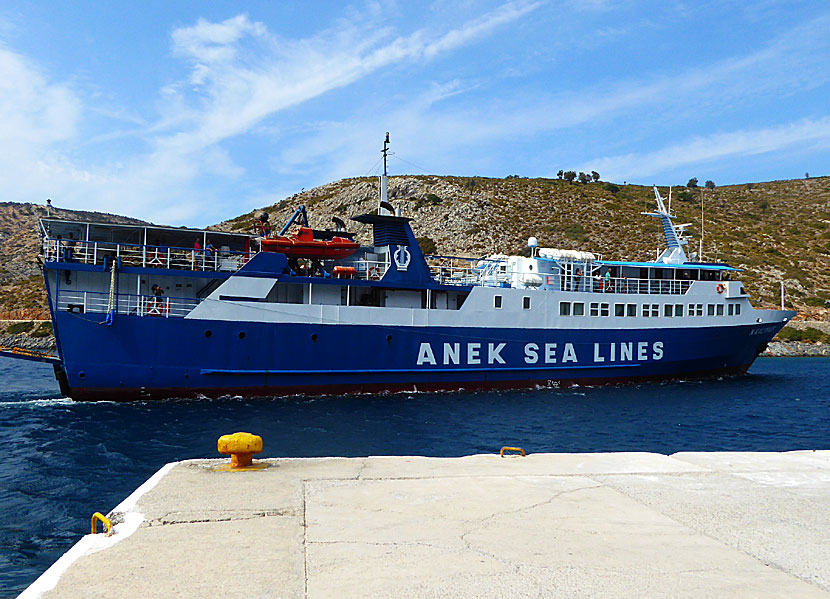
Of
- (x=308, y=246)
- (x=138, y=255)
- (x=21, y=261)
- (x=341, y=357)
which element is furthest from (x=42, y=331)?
(x=341, y=357)

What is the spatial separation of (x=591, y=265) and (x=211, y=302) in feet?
53.9

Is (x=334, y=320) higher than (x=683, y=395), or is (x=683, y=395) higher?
(x=334, y=320)

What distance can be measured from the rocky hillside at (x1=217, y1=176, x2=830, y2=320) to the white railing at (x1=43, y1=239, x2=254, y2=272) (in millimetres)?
45566

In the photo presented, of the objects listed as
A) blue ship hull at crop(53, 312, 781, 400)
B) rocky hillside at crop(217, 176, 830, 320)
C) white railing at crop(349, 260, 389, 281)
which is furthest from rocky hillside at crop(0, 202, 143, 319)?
white railing at crop(349, 260, 389, 281)

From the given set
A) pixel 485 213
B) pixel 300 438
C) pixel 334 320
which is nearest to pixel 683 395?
pixel 334 320

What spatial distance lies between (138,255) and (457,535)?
18.8 meters

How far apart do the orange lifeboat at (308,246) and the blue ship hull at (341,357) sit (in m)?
2.89

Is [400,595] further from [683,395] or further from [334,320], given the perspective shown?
[683,395]

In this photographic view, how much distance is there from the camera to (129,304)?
1959 centimetres

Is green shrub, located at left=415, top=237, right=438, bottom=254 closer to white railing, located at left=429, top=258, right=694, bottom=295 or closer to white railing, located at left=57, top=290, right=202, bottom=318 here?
white railing, located at left=429, top=258, right=694, bottom=295

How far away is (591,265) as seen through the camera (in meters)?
26.9

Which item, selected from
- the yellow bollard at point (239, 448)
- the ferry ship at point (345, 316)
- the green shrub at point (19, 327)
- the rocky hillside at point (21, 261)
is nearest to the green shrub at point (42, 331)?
the green shrub at point (19, 327)

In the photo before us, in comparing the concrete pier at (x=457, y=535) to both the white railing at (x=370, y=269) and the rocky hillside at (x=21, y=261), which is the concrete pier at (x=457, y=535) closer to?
the white railing at (x=370, y=269)

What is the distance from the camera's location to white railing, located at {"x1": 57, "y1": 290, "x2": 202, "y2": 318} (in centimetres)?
1877
